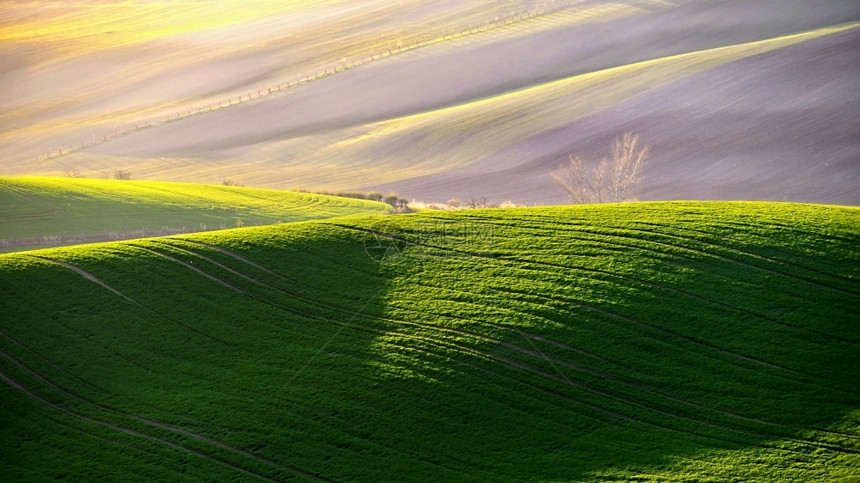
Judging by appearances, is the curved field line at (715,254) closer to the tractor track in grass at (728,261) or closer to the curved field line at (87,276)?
the tractor track in grass at (728,261)

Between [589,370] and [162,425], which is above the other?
[589,370]

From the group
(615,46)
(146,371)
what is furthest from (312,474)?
(615,46)

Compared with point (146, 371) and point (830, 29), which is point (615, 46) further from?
point (146, 371)

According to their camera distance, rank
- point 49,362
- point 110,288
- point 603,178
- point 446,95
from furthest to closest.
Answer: point 446,95 → point 603,178 → point 110,288 → point 49,362

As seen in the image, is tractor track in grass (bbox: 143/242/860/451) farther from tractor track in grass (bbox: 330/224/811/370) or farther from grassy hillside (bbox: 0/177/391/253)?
grassy hillside (bbox: 0/177/391/253)

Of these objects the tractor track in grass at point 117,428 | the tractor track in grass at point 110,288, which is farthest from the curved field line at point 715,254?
the tractor track in grass at point 117,428

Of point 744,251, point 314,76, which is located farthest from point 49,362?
point 314,76
